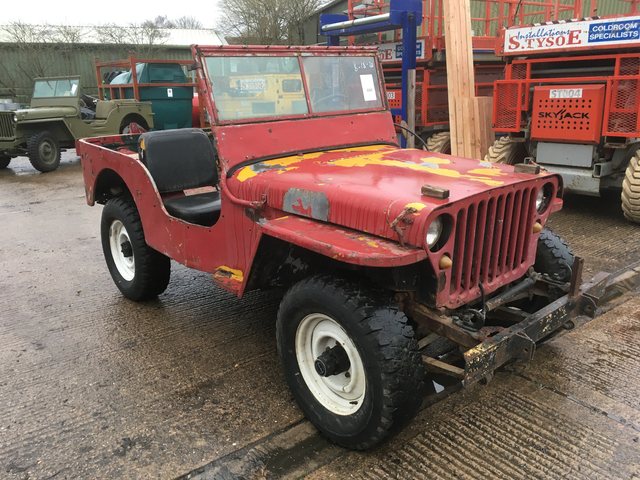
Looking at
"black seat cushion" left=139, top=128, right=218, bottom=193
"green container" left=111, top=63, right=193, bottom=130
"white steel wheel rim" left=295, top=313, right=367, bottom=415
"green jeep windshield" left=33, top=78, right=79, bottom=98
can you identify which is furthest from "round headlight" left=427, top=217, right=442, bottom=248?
"green container" left=111, top=63, right=193, bottom=130

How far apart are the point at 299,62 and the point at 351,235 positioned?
157cm

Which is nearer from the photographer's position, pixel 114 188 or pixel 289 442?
pixel 289 442

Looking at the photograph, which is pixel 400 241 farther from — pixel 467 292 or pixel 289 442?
pixel 289 442

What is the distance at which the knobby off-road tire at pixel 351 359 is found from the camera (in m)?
2.32

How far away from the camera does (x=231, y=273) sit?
3244mm

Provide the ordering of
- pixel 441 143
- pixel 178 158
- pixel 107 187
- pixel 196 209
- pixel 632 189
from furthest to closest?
pixel 441 143 → pixel 632 189 → pixel 107 187 → pixel 178 158 → pixel 196 209

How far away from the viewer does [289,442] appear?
2.67m

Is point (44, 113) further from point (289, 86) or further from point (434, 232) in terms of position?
point (434, 232)

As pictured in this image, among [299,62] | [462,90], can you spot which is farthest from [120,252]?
[462,90]

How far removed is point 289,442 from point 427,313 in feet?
3.03

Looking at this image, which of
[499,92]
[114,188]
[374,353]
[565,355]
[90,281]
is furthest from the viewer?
[499,92]

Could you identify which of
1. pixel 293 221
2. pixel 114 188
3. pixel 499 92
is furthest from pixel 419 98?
pixel 293 221

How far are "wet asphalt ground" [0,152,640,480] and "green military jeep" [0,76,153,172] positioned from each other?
806 cm

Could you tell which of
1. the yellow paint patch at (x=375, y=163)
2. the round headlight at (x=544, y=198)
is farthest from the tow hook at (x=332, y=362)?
the round headlight at (x=544, y=198)
